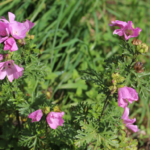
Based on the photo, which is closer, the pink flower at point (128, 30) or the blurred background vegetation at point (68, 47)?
the pink flower at point (128, 30)

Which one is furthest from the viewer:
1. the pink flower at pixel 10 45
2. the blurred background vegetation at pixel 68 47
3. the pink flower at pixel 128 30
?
the blurred background vegetation at pixel 68 47

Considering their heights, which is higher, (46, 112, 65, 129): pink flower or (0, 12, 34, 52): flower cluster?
(0, 12, 34, 52): flower cluster

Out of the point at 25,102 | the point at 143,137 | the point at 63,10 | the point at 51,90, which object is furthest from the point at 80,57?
the point at 143,137

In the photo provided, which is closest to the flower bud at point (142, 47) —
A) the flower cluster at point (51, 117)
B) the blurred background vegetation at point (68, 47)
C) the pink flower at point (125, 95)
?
the pink flower at point (125, 95)

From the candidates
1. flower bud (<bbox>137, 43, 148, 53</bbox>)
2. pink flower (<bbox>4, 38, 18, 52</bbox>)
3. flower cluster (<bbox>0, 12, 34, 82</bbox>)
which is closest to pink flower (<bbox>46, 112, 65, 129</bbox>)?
flower cluster (<bbox>0, 12, 34, 82</bbox>)

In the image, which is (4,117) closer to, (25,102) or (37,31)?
(25,102)

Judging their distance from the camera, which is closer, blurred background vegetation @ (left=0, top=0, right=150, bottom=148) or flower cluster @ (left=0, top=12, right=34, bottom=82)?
flower cluster @ (left=0, top=12, right=34, bottom=82)

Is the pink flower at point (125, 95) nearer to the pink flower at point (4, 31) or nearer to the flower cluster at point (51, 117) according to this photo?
the flower cluster at point (51, 117)

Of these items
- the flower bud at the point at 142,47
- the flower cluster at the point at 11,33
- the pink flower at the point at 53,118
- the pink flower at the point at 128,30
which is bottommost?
the pink flower at the point at 53,118

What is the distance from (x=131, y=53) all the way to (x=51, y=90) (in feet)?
4.33

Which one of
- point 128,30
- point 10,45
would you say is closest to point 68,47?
point 128,30

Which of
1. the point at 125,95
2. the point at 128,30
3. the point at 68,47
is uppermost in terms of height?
the point at 128,30

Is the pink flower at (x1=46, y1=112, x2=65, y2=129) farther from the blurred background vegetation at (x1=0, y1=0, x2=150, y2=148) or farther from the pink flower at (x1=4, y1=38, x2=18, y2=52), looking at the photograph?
the blurred background vegetation at (x1=0, y1=0, x2=150, y2=148)

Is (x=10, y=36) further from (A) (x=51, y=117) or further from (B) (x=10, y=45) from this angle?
(A) (x=51, y=117)
